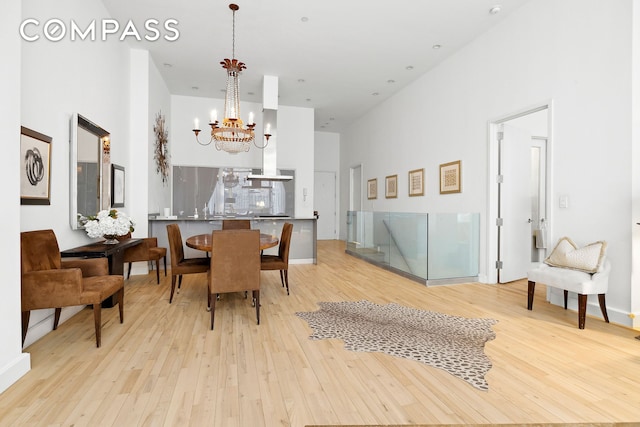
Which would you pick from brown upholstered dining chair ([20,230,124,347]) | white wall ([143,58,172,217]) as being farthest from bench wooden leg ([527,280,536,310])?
white wall ([143,58,172,217])

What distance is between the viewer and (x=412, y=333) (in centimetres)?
277

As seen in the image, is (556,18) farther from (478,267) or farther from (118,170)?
(118,170)

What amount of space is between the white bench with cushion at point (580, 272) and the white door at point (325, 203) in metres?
7.24

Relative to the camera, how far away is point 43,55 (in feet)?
8.95

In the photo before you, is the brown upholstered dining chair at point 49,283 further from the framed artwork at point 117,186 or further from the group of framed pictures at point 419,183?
the group of framed pictures at point 419,183

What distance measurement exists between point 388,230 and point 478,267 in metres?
1.50

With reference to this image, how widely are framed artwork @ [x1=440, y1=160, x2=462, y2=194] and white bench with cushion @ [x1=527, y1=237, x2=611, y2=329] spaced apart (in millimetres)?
2003

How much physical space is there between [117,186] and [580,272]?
538cm

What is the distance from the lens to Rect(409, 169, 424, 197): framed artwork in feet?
19.8

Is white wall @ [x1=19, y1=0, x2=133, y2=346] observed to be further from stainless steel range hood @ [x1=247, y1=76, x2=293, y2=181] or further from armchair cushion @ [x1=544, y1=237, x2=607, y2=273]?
armchair cushion @ [x1=544, y1=237, x2=607, y2=273]

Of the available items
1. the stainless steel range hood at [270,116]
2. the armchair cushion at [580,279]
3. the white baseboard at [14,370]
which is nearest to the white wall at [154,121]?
the stainless steel range hood at [270,116]

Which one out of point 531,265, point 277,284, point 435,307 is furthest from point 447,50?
point 277,284

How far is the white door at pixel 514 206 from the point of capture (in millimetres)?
Answer: 4551

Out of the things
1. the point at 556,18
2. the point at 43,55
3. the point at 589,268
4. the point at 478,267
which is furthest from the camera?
the point at 478,267
